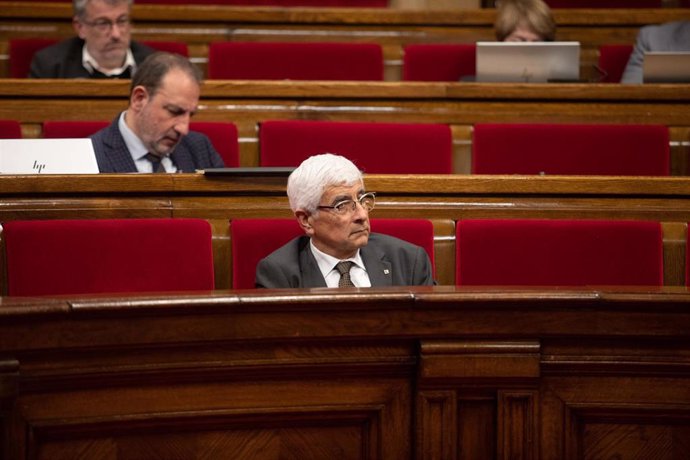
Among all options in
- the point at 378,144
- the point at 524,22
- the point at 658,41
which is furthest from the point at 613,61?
the point at 378,144

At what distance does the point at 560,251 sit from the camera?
37.1 inches

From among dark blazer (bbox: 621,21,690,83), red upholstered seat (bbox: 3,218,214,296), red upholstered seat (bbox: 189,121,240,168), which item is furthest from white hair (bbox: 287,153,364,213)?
dark blazer (bbox: 621,21,690,83)

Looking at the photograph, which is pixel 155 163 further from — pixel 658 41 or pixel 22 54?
pixel 658 41

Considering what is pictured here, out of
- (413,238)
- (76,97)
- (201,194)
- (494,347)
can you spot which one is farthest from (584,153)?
(494,347)

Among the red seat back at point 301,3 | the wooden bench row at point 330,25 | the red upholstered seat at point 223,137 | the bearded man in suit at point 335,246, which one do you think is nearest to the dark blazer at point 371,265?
the bearded man in suit at point 335,246

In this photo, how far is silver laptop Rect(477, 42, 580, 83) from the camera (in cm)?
133

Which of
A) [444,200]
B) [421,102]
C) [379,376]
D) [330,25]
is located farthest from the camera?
[330,25]

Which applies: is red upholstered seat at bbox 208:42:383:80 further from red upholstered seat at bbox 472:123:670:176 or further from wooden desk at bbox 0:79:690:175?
red upholstered seat at bbox 472:123:670:176

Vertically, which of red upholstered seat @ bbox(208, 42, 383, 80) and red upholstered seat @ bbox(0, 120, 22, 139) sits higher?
red upholstered seat @ bbox(208, 42, 383, 80)

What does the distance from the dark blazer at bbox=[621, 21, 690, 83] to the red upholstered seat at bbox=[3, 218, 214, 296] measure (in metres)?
0.82

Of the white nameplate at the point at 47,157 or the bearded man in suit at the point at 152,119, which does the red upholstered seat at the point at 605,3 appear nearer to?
the bearded man in suit at the point at 152,119

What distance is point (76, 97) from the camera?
1.27 meters

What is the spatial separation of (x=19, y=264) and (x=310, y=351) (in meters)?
0.39

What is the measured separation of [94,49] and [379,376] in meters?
0.93
